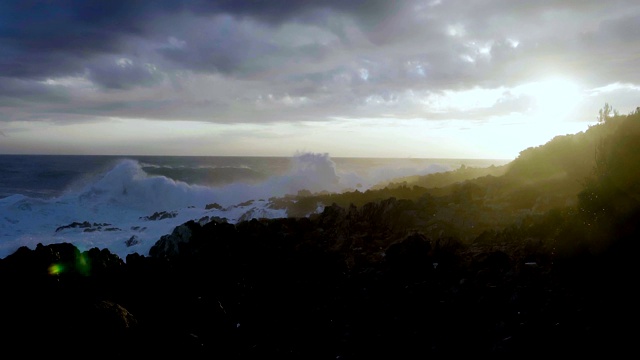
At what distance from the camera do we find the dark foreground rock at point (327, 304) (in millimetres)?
7773

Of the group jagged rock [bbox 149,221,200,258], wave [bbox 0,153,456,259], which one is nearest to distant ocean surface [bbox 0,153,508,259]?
wave [bbox 0,153,456,259]

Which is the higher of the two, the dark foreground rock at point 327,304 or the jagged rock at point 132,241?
the dark foreground rock at point 327,304

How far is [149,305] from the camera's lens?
10188mm

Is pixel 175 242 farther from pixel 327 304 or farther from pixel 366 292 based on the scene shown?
pixel 366 292

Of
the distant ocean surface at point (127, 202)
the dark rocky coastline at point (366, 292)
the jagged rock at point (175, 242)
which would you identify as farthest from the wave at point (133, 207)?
the dark rocky coastline at point (366, 292)

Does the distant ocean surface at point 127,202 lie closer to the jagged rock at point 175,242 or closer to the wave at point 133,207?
the wave at point 133,207

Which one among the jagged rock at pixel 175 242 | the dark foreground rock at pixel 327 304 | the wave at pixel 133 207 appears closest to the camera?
the dark foreground rock at pixel 327 304

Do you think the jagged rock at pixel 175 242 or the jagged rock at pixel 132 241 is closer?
the jagged rock at pixel 175 242

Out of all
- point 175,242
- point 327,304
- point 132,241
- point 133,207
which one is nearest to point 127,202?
point 133,207

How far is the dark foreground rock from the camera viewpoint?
306 inches

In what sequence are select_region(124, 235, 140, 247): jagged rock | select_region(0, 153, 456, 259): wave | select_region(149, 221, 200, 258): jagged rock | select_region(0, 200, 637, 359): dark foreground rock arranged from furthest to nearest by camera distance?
select_region(0, 153, 456, 259): wave → select_region(124, 235, 140, 247): jagged rock → select_region(149, 221, 200, 258): jagged rock → select_region(0, 200, 637, 359): dark foreground rock

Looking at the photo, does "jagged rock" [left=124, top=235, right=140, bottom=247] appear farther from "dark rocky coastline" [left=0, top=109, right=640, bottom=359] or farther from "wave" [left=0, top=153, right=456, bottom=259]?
"dark rocky coastline" [left=0, top=109, right=640, bottom=359]

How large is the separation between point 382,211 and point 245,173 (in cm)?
7943

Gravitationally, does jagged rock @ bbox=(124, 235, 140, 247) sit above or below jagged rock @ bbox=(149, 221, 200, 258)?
below
